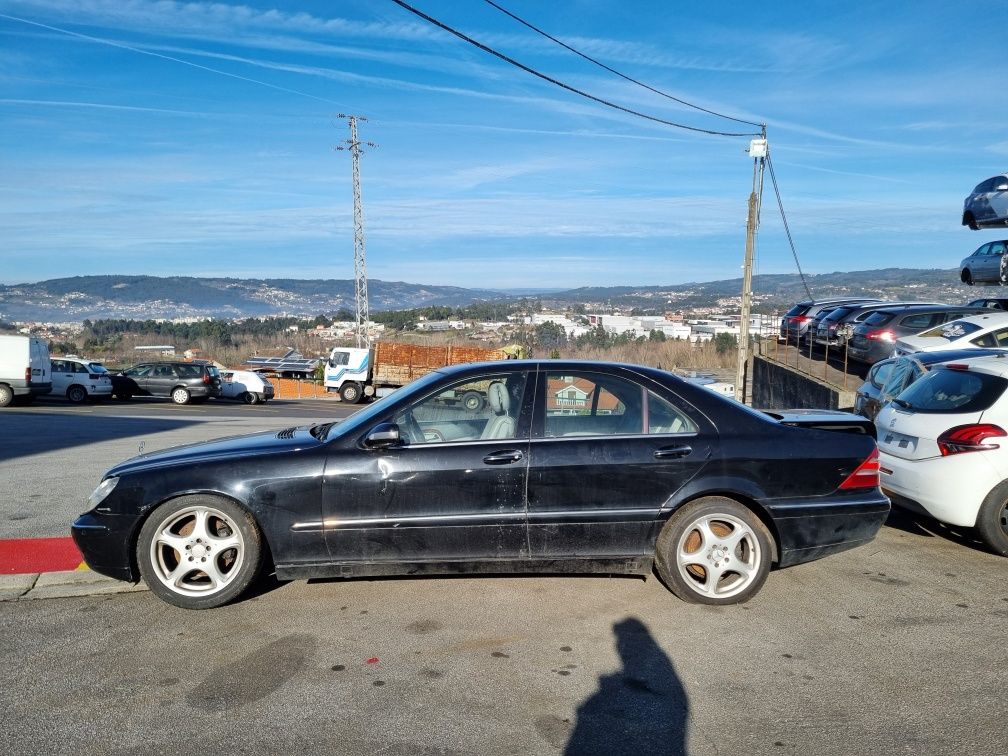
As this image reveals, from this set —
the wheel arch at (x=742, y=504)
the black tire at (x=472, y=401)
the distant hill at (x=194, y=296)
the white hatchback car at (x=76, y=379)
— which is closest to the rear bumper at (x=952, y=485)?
the wheel arch at (x=742, y=504)

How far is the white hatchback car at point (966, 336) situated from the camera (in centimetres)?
1429

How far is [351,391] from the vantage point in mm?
38875

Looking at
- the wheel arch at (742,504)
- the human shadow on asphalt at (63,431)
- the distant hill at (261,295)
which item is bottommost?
the human shadow on asphalt at (63,431)

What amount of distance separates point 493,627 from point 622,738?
131 cm

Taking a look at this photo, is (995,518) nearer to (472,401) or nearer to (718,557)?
(718,557)

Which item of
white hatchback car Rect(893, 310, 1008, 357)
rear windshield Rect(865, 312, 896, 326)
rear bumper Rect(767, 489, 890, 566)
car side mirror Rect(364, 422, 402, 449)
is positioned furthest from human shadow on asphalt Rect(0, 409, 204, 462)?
rear windshield Rect(865, 312, 896, 326)

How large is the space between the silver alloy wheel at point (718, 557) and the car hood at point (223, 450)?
2337 millimetres

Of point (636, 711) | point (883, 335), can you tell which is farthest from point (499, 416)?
point (883, 335)

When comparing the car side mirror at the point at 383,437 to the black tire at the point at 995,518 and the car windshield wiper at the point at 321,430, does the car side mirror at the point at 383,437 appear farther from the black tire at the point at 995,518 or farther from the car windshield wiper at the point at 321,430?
the black tire at the point at 995,518

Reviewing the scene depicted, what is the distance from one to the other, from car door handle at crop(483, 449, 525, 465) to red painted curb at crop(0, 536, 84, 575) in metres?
2.85

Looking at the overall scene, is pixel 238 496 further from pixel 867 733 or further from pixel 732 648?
pixel 867 733

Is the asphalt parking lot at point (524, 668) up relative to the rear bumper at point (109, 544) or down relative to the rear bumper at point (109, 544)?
down

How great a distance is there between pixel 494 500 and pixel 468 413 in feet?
1.95

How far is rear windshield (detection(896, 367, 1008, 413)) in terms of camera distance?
20.5 ft
